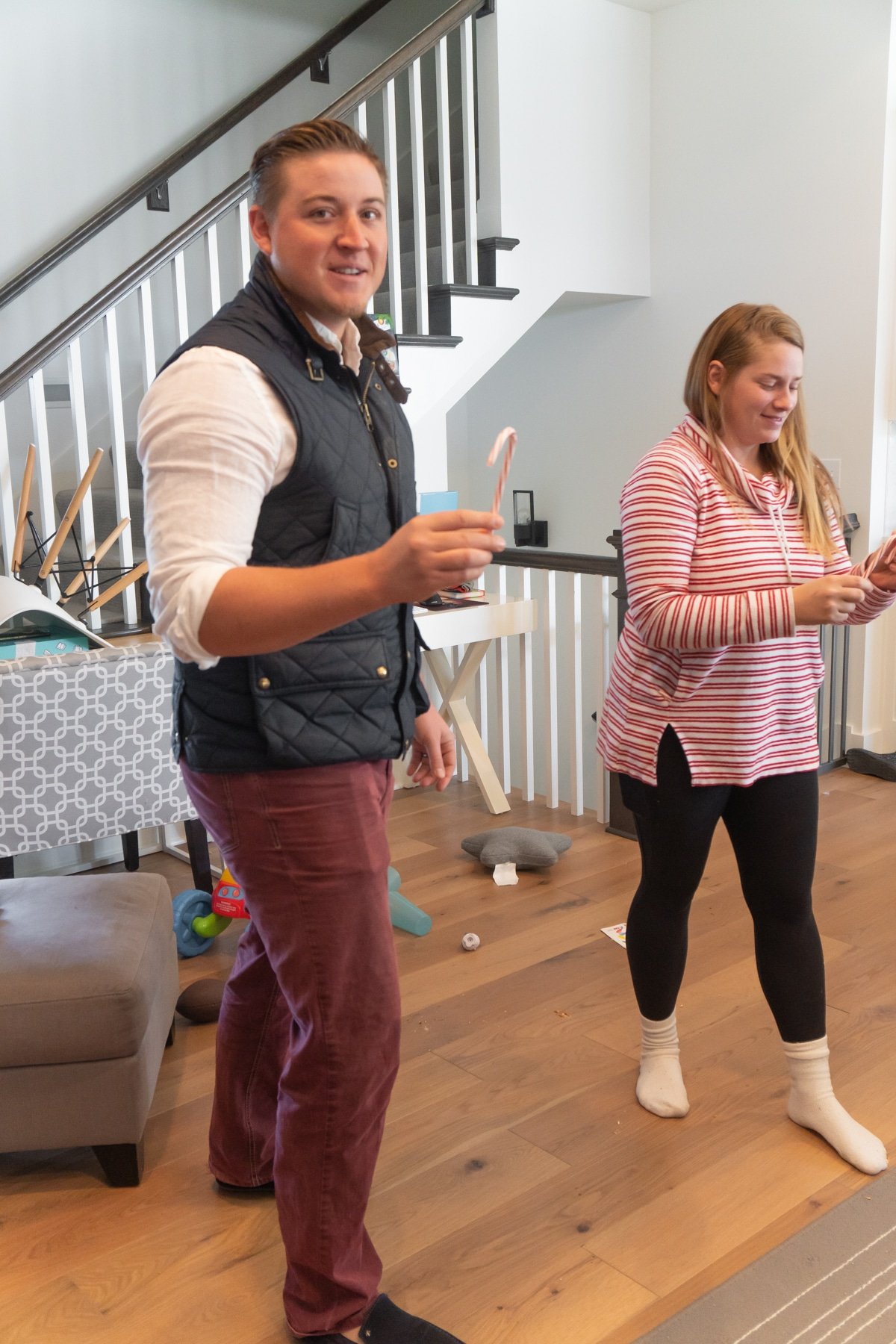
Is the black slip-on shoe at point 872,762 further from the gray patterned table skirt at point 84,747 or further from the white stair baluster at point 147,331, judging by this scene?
the white stair baluster at point 147,331

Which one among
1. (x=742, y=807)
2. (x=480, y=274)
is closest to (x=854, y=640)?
(x=480, y=274)

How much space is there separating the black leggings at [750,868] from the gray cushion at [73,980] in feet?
2.78

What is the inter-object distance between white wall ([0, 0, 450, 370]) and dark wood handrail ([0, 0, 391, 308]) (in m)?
0.07

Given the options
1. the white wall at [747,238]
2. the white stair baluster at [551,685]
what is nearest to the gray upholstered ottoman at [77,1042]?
the white stair baluster at [551,685]

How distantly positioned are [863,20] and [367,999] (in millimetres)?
4048

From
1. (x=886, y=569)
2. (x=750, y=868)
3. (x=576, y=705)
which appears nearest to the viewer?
(x=886, y=569)

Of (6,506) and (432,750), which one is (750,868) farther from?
(6,506)

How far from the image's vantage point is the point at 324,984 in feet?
4.53

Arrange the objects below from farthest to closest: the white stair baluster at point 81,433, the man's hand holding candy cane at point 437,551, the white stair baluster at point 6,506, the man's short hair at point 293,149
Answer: the white stair baluster at point 81,433 < the white stair baluster at point 6,506 < the man's short hair at point 293,149 < the man's hand holding candy cane at point 437,551

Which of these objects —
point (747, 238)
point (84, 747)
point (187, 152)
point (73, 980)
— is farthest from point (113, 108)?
point (73, 980)

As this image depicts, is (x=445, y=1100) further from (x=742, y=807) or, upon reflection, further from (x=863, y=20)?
(x=863, y=20)

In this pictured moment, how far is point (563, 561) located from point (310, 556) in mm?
2597

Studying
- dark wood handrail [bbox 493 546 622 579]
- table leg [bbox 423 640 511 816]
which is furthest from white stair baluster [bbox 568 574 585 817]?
table leg [bbox 423 640 511 816]

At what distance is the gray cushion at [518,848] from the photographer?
3.31m
